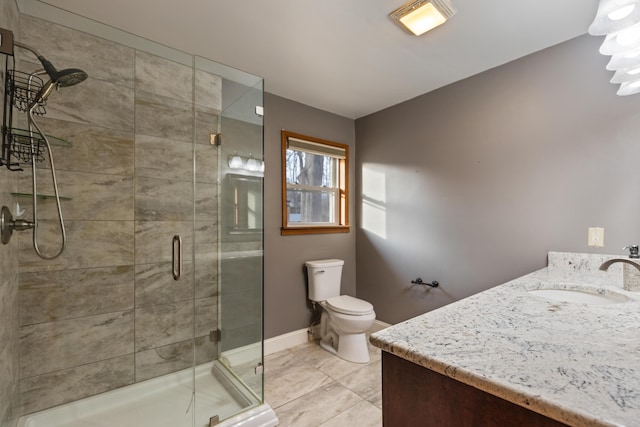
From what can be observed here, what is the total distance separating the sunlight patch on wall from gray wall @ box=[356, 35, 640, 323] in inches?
0.4

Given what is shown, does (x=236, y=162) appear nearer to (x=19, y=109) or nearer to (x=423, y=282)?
(x=19, y=109)

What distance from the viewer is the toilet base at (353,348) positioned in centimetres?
238

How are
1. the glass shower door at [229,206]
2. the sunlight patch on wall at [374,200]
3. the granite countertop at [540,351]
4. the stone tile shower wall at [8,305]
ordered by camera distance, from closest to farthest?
1. the granite countertop at [540,351]
2. the stone tile shower wall at [8,305]
3. the glass shower door at [229,206]
4. the sunlight patch on wall at [374,200]

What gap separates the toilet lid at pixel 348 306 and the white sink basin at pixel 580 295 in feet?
4.13

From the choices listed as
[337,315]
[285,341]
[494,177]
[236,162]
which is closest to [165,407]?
[285,341]

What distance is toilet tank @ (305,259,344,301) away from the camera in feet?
8.79

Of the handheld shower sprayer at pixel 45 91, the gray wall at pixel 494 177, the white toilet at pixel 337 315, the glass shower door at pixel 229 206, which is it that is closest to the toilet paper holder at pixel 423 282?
the gray wall at pixel 494 177

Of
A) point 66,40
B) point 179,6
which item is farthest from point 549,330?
point 66,40

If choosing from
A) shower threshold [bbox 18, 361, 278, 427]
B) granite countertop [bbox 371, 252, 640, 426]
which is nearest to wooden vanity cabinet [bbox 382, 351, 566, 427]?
granite countertop [bbox 371, 252, 640, 426]

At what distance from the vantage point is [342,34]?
1.80 metres

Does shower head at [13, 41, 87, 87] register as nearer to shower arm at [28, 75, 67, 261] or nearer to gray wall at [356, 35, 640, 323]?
shower arm at [28, 75, 67, 261]

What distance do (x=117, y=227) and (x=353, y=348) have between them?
6.47 feet

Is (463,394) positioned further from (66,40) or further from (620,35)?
(66,40)

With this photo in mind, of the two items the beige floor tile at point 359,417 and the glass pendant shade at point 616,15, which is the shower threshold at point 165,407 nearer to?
the beige floor tile at point 359,417
